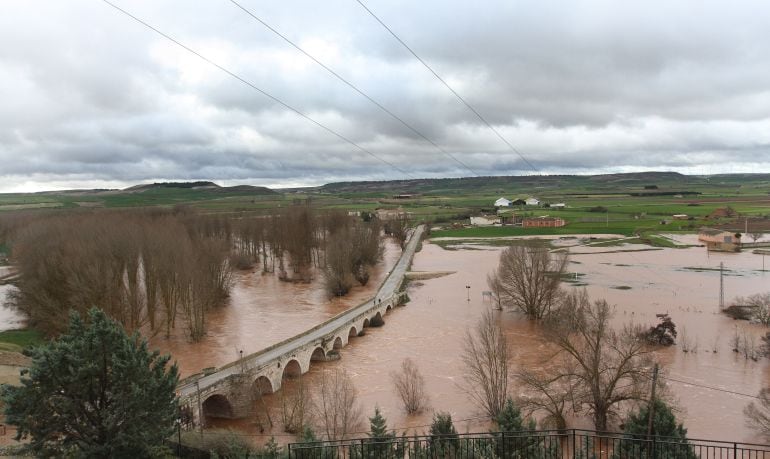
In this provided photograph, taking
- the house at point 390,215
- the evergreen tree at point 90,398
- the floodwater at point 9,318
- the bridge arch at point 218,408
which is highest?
the house at point 390,215

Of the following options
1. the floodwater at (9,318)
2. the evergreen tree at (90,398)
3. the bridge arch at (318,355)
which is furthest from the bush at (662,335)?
the floodwater at (9,318)

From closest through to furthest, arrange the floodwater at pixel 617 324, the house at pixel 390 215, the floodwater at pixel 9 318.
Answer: the floodwater at pixel 617 324
the floodwater at pixel 9 318
the house at pixel 390 215

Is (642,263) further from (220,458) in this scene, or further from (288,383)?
(220,458)

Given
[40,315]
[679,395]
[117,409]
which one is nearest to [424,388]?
[679,395]

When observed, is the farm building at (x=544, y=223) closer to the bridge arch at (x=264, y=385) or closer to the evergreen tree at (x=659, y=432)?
the bridge arch at (x=264, y=385)

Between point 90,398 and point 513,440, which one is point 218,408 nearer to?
point 90,398

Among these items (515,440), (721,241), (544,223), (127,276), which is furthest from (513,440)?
(544,223)
